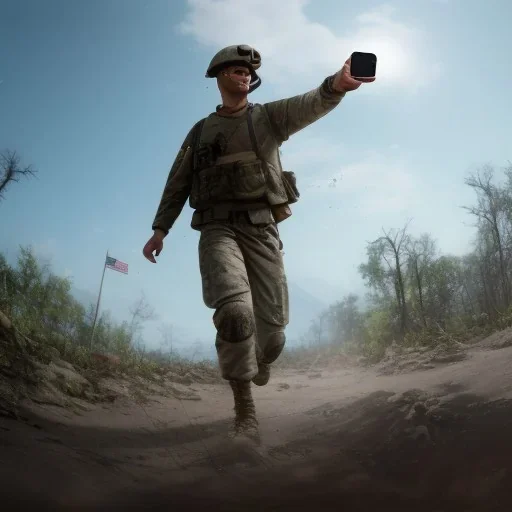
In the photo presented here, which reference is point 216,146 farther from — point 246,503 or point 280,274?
point 246,503

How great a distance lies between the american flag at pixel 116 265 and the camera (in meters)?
12.5

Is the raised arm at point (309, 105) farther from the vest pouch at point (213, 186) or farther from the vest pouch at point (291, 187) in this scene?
the vest pouch at point (213, 186)

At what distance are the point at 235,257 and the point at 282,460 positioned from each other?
4.02ft

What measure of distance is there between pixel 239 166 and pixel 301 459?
1.77m

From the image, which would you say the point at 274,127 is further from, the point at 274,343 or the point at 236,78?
the point at 274,343

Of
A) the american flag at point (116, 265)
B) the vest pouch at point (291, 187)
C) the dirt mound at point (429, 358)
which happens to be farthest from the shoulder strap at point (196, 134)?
the american flag at point (116, 265)

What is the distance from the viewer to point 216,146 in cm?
275

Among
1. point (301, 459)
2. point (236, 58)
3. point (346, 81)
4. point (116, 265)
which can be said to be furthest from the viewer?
point (116, 265)

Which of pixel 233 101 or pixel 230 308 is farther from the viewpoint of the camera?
pixel 233 101

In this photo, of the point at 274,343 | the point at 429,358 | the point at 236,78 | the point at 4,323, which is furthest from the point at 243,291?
the point at 429,358

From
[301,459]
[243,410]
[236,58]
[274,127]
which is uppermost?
[236,58]

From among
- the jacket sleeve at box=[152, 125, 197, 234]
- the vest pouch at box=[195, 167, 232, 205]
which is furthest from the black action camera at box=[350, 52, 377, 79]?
the jacket sleeve at box=[152, 125, 197, 234]

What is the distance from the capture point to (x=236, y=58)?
8.89 ft

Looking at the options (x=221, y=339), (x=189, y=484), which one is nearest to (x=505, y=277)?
(x=221, y=339)
